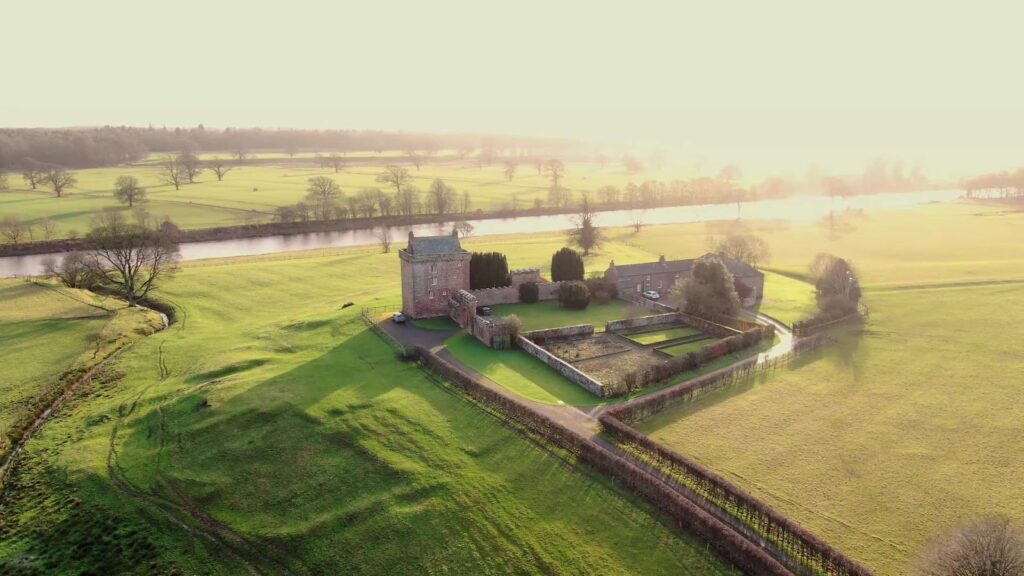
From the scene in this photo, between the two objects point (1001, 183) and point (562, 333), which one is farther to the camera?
point (1001, 183)

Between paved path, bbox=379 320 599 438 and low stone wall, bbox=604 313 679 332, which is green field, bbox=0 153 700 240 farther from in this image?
low stone wall, bbox=604 313 679 332

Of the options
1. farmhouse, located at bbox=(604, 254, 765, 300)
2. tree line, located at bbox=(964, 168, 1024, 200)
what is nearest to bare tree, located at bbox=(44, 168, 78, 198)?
farmhouse, located at bbox=(604, 254, 765, 300)

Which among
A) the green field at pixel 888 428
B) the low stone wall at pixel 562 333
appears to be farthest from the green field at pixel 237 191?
the green field at pixel 888 428

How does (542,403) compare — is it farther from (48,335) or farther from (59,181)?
(59,181)

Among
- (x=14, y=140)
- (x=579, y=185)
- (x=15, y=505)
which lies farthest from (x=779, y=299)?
(x=14, y=140)

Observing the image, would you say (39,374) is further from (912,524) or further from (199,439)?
(912,524)

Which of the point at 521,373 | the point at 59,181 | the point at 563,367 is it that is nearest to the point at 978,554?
the point at 563,367
